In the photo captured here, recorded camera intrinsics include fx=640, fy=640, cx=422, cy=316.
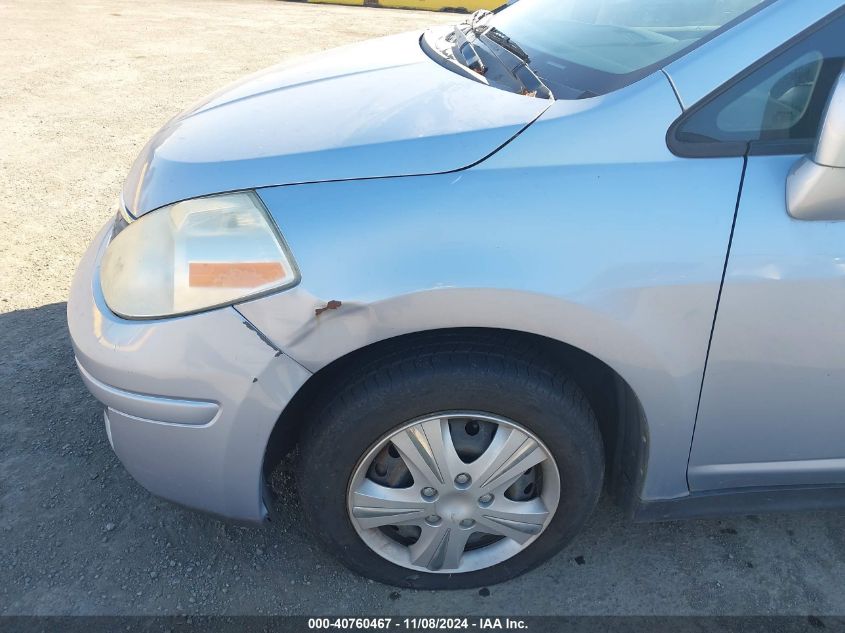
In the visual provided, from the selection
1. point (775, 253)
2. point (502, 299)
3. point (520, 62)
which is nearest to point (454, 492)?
point (502, 299)

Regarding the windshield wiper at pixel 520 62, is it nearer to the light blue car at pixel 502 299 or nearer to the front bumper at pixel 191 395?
the light blue car at pixel 502 299

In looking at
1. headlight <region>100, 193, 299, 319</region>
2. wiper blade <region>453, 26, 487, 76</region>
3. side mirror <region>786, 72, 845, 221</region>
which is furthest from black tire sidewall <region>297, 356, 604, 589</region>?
wiper blade <region>453, 26, 487, 76</region>

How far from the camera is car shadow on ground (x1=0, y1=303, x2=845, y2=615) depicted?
1825 mm

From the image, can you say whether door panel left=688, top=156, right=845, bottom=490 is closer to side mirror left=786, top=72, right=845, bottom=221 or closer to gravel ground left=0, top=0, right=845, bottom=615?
side mirror left=786, top=72, right=845, bottom=221

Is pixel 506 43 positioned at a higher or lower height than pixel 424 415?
higher

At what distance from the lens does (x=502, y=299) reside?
141cm

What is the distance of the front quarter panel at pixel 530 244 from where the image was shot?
139cm

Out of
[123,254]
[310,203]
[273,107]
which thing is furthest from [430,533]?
[273,107]

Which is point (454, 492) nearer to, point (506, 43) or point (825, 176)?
point (825, 176)

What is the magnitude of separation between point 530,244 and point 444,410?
451mm

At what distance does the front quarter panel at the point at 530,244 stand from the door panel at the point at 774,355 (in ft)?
0.22

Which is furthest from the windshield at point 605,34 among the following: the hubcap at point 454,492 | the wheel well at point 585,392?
the hubcap at point 454,492

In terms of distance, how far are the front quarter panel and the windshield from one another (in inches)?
10.2

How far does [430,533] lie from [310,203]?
0.94m
